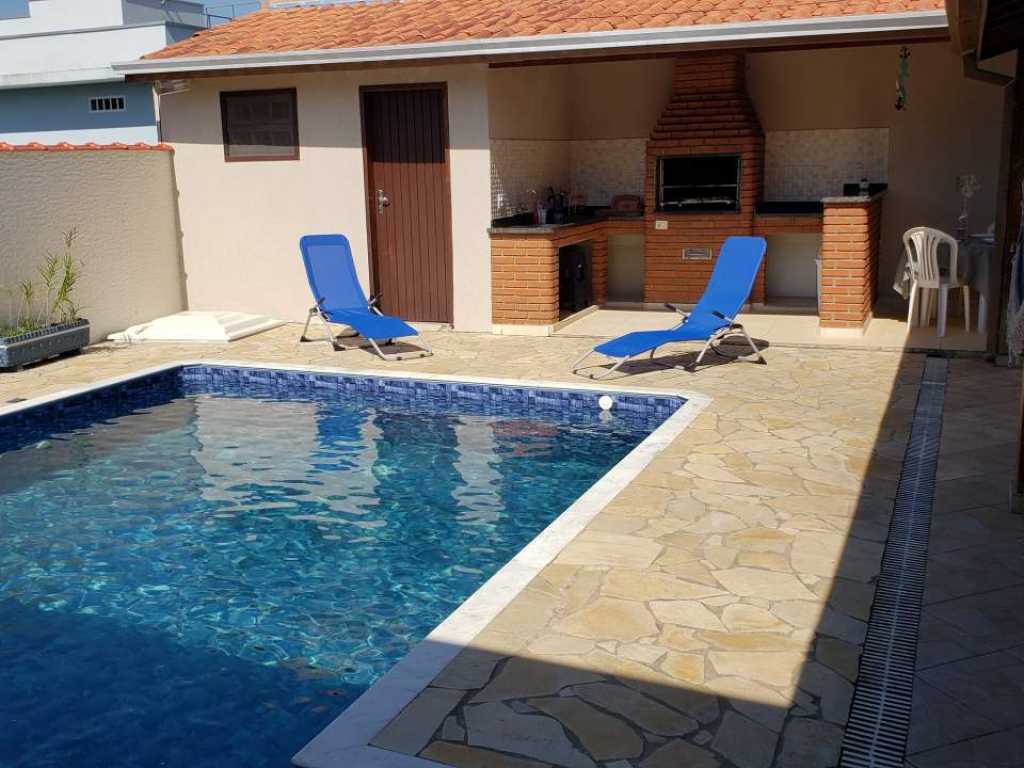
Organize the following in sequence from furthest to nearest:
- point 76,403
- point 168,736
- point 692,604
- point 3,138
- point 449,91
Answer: point 3,138 → point 449,91 → point 76,403 → point 692,604 → point 168,736

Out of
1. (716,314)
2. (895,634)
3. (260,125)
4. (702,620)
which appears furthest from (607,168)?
(895,634)

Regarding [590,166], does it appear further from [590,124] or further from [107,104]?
[107,104]

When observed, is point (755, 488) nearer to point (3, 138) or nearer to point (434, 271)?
point (434, 271)

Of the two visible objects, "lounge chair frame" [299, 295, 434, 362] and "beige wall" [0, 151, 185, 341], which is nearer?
"lounge chair frame" [299, 295, 434, 362]

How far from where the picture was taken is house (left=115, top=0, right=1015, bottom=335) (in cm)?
1129

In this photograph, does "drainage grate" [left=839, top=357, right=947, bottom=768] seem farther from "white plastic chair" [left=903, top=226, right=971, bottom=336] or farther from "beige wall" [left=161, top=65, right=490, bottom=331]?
"beige wall" [left=161, top=65, right=490, bottom=331]

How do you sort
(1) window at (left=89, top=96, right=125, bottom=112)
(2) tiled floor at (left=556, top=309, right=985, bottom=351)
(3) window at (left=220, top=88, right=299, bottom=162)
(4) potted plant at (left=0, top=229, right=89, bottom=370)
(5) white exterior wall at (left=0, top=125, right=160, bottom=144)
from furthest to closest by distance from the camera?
(5) white exterior wall at (left=0, top=125, right=160, bottom=144)
(1) window at (left=89, top=96, right=125, bottom=112)
(3) window at (left=220, top=88, right=299, bottom=162)
(2) tiled floor at (left=556, top=309, right=985, bottom=351)
(4) potted plant at (left=0, top=229, right=89, bottom=370)

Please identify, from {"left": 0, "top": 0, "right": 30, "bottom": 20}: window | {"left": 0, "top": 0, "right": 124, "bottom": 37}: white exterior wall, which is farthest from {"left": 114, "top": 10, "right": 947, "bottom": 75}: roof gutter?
{"left": 0, "top": 0, "right": 30, "bottom": 20}: window

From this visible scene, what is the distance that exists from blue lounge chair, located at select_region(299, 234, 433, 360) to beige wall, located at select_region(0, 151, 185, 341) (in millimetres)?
2382

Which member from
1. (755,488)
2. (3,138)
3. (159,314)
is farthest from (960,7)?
(3,138)

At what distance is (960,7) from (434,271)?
6.89 m

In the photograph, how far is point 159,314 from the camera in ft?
42.2

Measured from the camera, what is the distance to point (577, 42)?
1052 cm

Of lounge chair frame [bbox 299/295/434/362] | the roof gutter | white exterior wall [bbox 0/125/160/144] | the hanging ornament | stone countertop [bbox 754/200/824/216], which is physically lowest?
lounge chair frame [bbox 299/295/434/362]
